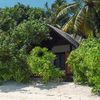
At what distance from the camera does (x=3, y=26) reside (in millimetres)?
31203

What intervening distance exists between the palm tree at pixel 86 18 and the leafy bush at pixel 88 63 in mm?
7733

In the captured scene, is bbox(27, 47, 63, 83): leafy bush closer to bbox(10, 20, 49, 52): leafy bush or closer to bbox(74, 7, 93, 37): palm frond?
bbox(10, 20, 49, 52): leafy bush

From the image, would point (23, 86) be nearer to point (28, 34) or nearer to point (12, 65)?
point (12, 65)

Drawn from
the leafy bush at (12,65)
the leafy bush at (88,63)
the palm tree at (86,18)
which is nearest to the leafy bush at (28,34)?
the leafy bush at (12,65)

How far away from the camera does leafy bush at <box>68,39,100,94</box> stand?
56.9 feet

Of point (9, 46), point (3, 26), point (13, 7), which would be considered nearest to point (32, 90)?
point (9, 46)

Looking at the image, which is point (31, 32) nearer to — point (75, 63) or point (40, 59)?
point (40, 59)

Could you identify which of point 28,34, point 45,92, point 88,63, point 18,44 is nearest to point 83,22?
point 28,34

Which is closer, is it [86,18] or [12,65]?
[12,65]

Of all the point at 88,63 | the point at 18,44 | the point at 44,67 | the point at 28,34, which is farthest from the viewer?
the point at 18,44

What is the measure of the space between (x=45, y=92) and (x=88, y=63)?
307cm

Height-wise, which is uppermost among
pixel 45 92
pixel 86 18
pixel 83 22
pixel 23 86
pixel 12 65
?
pixel 86 18

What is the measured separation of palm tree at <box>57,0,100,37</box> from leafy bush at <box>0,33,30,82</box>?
6.28 m

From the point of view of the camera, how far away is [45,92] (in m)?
19.1
